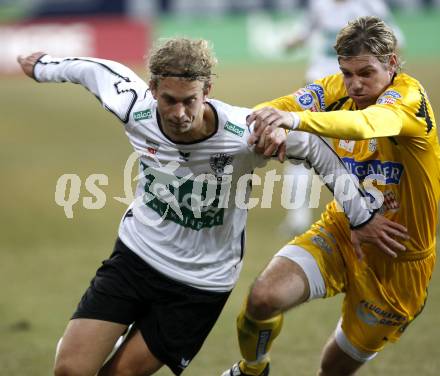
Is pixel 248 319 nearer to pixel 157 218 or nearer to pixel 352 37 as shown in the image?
pixel 157 218

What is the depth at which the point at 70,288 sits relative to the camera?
25.8ft

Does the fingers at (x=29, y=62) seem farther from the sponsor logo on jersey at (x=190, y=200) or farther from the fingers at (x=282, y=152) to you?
the fingers at (x=282, y=152)

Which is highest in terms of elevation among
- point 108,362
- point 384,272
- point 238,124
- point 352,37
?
point 352,37

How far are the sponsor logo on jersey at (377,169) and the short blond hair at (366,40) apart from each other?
0.52m

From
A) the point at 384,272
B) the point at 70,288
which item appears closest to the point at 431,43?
the point at 70,288

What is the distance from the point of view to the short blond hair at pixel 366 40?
171 inches

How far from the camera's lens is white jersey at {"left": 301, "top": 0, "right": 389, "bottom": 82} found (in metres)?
9.07

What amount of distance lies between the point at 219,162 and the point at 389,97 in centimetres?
86

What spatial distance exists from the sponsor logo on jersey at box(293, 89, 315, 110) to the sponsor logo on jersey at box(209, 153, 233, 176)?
597 millimetres

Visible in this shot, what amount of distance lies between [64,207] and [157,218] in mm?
7056

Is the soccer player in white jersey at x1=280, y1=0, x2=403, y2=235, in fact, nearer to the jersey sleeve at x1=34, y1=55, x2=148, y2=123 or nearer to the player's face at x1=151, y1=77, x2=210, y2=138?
the jersey sleeve at x1=34, y1=55, x2=148, y2=123

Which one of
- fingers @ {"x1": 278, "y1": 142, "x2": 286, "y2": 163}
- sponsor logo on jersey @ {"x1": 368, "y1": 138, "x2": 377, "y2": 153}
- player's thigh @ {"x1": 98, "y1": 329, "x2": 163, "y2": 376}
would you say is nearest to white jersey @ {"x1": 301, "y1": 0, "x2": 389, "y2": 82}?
sponsor logo on jersey @ {"x1": 368, "y1": 138, "x2": 377, "y2": 153}

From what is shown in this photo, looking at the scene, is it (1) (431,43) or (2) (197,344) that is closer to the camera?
(2) (197,344)

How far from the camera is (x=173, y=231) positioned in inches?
173
